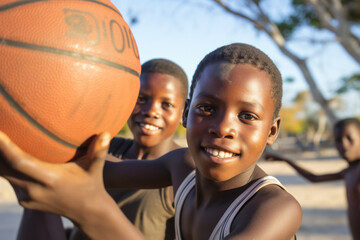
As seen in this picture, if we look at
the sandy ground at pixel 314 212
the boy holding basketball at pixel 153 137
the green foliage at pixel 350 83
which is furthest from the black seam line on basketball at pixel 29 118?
the green foliage at pixel 350 83

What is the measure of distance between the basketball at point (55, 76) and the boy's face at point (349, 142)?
3877mm

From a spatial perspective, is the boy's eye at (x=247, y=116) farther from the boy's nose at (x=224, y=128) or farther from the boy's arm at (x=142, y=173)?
the boy's arm at (x=142, y=173)

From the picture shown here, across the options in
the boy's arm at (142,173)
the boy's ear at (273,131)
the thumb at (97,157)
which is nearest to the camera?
the thumb at (97,157)

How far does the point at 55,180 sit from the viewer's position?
1181 millimetres

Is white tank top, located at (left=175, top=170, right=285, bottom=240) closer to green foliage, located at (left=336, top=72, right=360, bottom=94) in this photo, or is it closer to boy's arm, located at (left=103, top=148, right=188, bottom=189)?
boy's arm, located at (left=103, top=148, right=188, bottom=189)

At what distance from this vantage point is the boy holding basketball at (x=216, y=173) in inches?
47.6

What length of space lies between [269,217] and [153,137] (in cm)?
157

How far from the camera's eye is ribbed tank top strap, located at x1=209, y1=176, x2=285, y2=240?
1.59 m

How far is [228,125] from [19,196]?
82 centimetres

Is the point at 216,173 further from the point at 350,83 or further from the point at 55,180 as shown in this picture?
the point at 350,83

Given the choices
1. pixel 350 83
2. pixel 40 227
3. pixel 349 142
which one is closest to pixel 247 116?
pixel 40 227

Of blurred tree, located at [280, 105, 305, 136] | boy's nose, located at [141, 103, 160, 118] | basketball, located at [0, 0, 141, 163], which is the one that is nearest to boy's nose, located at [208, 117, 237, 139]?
basketball, located at [0, 0, 141, 163]

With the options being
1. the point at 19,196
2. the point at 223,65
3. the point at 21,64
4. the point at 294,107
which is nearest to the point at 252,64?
the point at 223,65

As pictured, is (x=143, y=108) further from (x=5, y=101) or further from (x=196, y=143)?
(x=5, y=101)
